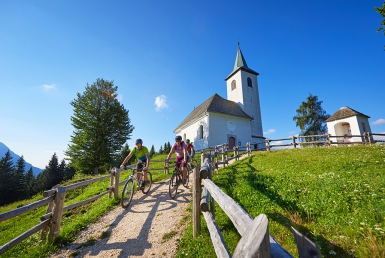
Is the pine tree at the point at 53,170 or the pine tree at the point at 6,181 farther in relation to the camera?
the pine tree at the point at 53,170

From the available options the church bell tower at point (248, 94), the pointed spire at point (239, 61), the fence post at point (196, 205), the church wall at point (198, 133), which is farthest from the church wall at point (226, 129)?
the fence post at point (196, 205)

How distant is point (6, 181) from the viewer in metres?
37.3

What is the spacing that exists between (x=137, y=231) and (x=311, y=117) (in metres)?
36.3

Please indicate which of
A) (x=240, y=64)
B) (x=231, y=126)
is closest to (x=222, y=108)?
(x=231, y=126)

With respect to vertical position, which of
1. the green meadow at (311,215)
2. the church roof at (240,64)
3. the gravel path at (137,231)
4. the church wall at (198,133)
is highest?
the church roof at (240,64)

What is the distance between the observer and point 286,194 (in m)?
5.27

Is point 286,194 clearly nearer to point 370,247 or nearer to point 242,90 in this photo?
point 370,247

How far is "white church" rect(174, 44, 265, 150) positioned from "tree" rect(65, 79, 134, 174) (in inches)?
432

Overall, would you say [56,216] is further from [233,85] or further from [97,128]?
[233,85]

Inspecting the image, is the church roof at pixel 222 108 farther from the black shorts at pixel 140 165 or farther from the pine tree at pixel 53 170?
the pine tree at pixel 53 170

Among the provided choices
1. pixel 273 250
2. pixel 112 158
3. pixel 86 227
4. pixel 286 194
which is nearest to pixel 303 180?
pixel 286 194

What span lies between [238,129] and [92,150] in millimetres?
20840

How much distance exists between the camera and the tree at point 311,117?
3095 cm

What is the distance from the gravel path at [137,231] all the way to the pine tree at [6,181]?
4562 cm
